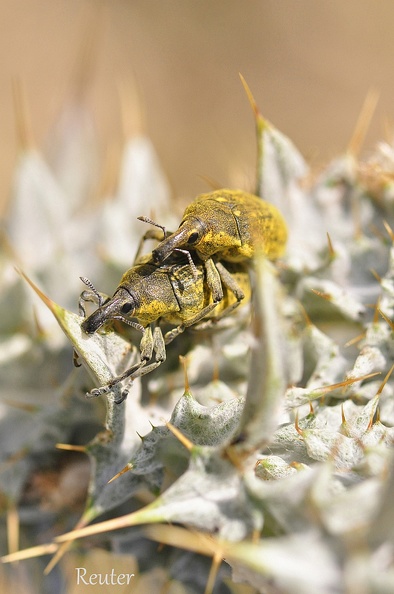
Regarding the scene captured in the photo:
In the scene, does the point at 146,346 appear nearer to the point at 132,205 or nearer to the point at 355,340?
the point at 355,340

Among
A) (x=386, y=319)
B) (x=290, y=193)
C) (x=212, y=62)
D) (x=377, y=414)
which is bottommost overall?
(x=377, y=414)

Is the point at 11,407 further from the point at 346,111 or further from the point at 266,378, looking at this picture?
the point at 346,111

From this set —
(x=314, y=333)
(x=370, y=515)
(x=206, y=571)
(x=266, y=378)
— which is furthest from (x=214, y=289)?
(x=206, y=571)

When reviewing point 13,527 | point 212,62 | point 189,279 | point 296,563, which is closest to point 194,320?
point 189,279

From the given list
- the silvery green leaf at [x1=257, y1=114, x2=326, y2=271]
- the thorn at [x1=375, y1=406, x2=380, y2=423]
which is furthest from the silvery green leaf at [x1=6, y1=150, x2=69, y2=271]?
the thorn at [x1=375, y1=406, x2=380, y2=423]

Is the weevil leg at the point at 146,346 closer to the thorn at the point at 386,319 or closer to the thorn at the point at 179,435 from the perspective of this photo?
the thorn at the point at 179,435

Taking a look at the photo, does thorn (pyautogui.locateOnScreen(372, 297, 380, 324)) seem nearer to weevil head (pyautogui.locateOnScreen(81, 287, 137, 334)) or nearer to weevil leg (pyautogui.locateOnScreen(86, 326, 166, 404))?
weevil leg (pyautogui.locateOnScreen(86, 326, 166, 404))
